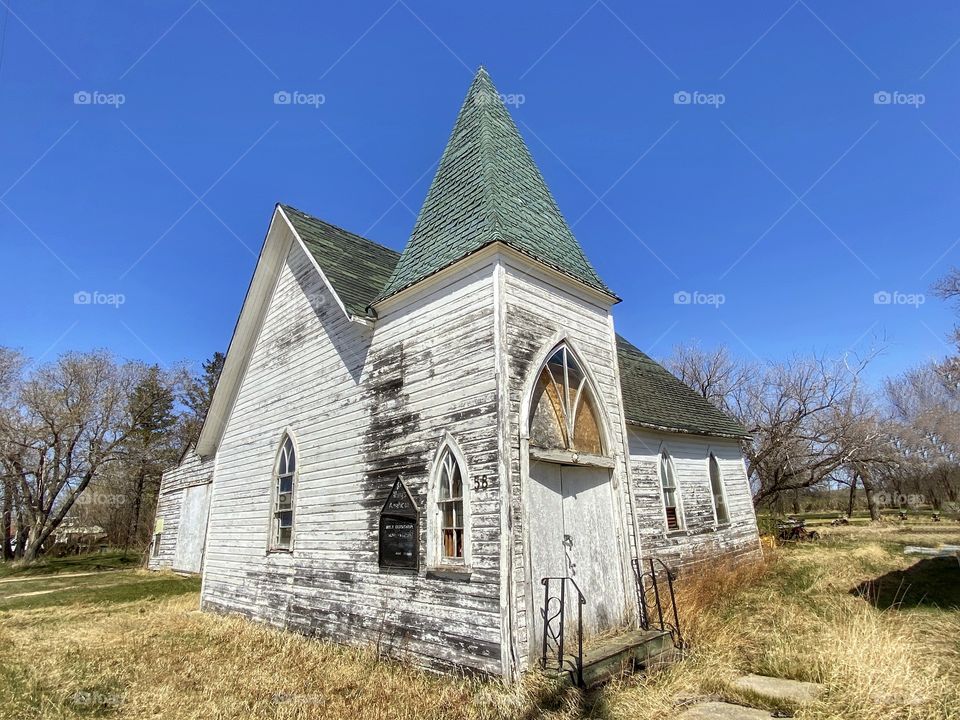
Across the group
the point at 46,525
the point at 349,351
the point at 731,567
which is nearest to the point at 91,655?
the point at 349,351

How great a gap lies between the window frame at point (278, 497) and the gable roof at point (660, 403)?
7.36 metres

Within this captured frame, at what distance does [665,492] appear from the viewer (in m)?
13.2

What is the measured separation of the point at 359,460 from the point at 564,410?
11.7ft

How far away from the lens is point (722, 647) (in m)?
7.15

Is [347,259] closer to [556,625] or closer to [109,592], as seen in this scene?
[556,625]

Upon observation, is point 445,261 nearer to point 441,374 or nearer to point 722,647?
point 441,374

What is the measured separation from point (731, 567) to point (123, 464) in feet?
120

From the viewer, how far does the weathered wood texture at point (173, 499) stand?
20.5 metres

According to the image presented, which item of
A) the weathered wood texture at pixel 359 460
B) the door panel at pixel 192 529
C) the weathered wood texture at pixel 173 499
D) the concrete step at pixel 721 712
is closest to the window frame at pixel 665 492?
the concrete step at pixel 721 712

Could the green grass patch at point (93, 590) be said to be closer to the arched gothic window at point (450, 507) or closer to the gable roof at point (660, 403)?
the arched gothic window at point (450, 507)

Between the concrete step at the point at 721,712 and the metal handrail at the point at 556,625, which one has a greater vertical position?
the metal handrail at the point at 556,625

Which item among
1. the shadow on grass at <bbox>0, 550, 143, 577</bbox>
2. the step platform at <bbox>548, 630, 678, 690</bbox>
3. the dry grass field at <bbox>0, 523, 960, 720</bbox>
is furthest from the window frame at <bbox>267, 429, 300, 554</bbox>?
the shadow on grass at <bbox>0, 550, 143, 577</bbox>

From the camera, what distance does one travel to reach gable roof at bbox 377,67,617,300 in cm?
809

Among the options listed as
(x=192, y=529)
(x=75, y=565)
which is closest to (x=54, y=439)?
(x=75, y=565)
